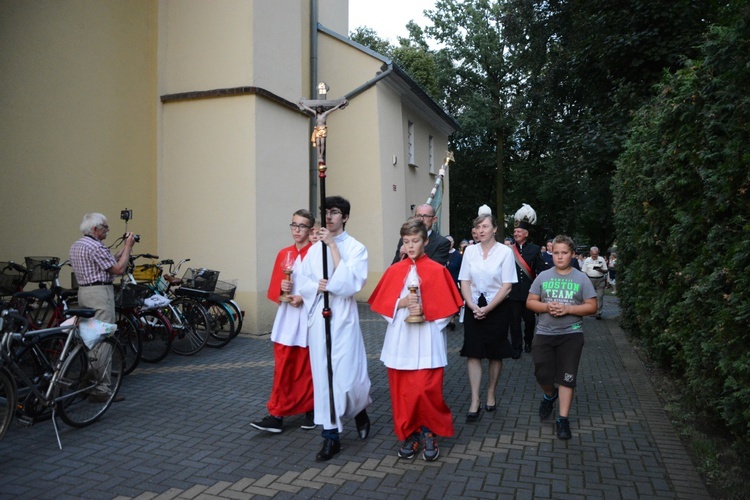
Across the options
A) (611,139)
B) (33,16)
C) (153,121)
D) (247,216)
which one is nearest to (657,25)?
(611,139)

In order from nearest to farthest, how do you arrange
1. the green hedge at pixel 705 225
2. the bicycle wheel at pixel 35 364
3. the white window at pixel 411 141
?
the green hedge at pixel 705 225, the bicycle wheel at pixel 35 364, the white window at pixel 411 141

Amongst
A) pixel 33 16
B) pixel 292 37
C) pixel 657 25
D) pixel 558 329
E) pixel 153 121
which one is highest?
pixel 657 25

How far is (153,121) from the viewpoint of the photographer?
11047mm

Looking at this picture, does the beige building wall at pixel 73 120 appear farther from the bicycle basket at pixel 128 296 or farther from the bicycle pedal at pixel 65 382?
the bicycle pedal at pixel 65 382

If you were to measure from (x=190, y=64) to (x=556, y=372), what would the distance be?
853 centimetres

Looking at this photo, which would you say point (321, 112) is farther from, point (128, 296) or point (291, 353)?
point (128, 296)

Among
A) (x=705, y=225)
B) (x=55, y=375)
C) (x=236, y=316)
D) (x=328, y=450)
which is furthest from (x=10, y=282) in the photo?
(x=705, y=225)

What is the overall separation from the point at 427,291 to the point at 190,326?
16.4 ft

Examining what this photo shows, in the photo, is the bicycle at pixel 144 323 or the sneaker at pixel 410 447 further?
the bicycle at pixel 144 323

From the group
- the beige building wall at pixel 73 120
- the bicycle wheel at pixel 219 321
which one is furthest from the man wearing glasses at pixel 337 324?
the beige building wall at pixel 73 120

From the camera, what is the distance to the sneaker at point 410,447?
188 inches

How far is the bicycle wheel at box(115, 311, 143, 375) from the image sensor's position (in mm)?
7359

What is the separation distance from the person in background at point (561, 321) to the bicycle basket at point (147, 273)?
19.1 ft

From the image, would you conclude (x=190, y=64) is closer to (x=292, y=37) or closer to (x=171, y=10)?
(x=171, y=10)
